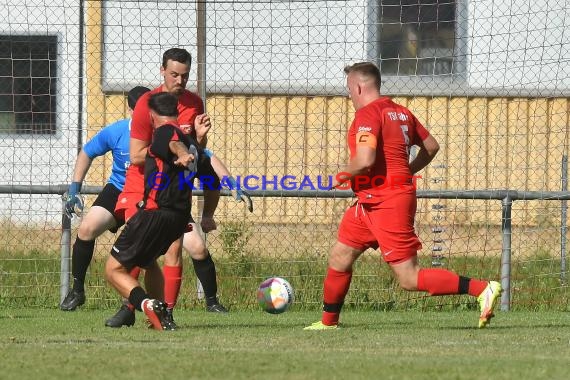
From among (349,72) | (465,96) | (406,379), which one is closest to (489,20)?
(465,96)

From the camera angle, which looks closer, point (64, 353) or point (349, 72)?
point (64, 353)

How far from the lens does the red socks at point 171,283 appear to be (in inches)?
403

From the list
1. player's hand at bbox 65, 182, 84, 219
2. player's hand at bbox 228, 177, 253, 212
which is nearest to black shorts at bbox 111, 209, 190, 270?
player's hand at bbox 228, 177, 253, 212

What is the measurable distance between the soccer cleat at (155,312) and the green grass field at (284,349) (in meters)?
0.09

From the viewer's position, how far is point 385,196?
9359 millimetres

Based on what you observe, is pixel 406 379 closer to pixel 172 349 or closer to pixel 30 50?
pixel 172 349

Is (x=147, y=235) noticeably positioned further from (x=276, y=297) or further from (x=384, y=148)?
(x=384, y=148)

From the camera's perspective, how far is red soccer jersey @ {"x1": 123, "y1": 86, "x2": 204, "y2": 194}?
973 centimetres

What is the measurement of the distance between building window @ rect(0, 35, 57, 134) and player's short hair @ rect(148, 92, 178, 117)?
4347 millimetres

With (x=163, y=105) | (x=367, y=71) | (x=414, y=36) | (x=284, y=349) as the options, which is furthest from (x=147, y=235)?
(x=414, y=36)

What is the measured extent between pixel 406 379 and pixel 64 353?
2217 mm

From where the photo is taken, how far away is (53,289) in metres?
13.0

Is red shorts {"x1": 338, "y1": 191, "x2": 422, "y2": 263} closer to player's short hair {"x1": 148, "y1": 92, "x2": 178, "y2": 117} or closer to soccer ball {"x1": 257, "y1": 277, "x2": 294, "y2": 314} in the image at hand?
soccer ball {"x1": 257, "y1": 277, "x2": 294, "y2": 314}

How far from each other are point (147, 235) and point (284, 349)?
5.21 feet
